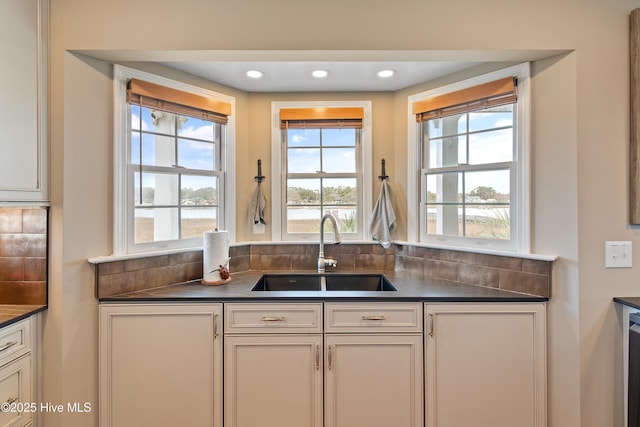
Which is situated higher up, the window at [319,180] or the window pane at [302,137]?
the window pane at [302,137]

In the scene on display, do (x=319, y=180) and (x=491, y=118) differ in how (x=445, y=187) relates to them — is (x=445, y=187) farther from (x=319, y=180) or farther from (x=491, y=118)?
(x=319, y=180)

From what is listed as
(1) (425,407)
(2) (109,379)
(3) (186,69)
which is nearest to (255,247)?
(2) (109,379)

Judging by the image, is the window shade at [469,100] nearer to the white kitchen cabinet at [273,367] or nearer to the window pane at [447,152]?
the window pane at [447,152]

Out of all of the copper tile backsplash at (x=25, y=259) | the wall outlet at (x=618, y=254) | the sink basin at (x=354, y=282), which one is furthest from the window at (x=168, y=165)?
the wall outlet at (x=618, y=254)

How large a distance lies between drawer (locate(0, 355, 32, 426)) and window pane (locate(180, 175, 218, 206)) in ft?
3.76

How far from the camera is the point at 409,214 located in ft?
7.39

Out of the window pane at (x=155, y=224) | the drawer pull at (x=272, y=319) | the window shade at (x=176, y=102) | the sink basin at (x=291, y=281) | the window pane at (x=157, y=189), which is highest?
the window shade at (x=176, y=102)

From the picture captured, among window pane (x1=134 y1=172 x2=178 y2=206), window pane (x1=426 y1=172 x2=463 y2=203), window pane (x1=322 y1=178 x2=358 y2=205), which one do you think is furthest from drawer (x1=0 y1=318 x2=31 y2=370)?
window pane (x1=426 y1=172 x2=463 y2=203)

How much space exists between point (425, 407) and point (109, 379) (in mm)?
1729

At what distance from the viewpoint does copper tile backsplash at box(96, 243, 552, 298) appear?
1652 millimetres

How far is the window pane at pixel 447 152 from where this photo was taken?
204 centimetres

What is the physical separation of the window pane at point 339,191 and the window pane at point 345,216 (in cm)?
4

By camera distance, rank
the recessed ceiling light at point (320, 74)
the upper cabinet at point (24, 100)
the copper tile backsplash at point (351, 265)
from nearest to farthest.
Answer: the upper cabinet at point (24, 100) → the copper tile backsplash at point (351, 265) → the recessed ceiling light at point (320, 74)

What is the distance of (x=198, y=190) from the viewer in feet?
7.04
